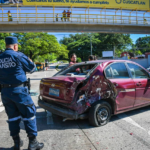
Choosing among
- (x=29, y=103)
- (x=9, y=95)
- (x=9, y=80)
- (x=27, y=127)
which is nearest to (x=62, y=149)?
(x=27, y=127)

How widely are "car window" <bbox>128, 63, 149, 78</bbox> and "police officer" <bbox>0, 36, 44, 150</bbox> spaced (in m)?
2.89

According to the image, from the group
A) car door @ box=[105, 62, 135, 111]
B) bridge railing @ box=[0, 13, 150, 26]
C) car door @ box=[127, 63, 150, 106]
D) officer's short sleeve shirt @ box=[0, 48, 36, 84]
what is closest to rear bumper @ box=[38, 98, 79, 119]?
car door @ box=[105, 62, 135, 111]

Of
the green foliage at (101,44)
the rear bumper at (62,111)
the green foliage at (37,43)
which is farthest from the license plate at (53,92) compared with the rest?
the green foliage at (101,44)

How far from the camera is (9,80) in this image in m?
2.53

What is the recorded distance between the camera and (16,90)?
2506 mm

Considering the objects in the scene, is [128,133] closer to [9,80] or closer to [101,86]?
[101,86]

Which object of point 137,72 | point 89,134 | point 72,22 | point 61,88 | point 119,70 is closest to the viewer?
point 89,134

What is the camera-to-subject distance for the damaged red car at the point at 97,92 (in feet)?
11.2

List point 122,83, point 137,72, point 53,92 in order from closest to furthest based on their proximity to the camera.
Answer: point 53,92
point 122,83
point 137,72

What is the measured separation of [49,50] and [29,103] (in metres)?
37.0

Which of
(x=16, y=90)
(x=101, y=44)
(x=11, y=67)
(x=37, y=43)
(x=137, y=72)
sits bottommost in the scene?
(x=16, y=90)

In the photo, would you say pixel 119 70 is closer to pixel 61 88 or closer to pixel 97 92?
pixel 97 92

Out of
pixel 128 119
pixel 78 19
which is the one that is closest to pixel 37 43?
pixel 78 19

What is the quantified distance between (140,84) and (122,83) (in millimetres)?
742
